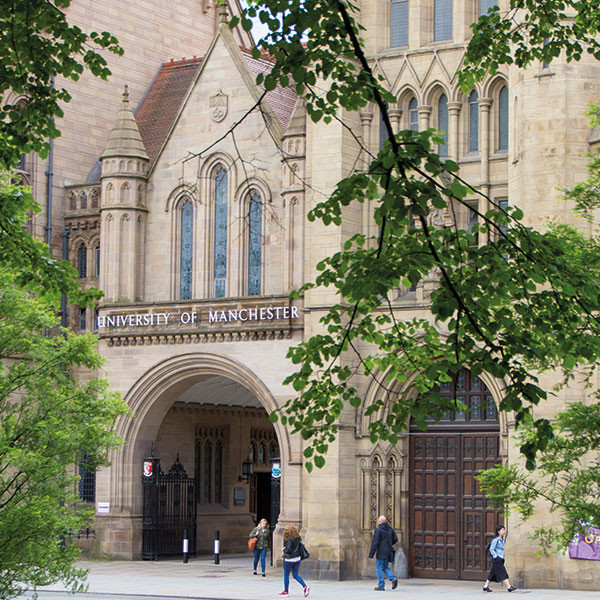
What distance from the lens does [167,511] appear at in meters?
34.3

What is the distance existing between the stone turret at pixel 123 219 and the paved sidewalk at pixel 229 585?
7.54 meters

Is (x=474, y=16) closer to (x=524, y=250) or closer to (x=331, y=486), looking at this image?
(x=331, y=486)

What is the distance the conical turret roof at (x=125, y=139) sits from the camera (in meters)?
34.7

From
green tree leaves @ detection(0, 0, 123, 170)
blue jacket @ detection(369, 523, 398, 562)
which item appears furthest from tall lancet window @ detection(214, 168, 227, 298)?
green tree leaves @ detection(0, 0, 123, 170)

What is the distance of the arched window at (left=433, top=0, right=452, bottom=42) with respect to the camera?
3131 centimetres

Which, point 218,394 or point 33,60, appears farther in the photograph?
point 218,394

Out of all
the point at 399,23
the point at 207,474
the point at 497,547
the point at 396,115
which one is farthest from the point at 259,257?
the point at 497,547

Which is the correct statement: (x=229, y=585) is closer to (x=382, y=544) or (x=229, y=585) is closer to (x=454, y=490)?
(x=382, y=544)

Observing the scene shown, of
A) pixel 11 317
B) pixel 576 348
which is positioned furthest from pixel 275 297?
pixel 576 348

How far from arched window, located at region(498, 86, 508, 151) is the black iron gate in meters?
12.3

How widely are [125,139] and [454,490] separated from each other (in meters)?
13.4

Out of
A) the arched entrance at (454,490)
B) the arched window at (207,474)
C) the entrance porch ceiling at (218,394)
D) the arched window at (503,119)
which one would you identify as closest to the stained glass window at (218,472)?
the arched window at (207,474)

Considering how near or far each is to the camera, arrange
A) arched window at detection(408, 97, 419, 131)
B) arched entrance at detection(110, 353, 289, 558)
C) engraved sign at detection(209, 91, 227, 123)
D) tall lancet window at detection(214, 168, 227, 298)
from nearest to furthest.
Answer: arched window at detection(408, 97, 419, 131), arched entrance at detection(110, 353, 289, 558), tall lancet window at detection(214, 168, 227, 298), engraved sign at detection(209, 91, 227, 123)

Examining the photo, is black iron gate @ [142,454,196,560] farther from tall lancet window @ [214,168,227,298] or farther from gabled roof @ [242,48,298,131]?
gabled roof @ [242,48,298,131]
